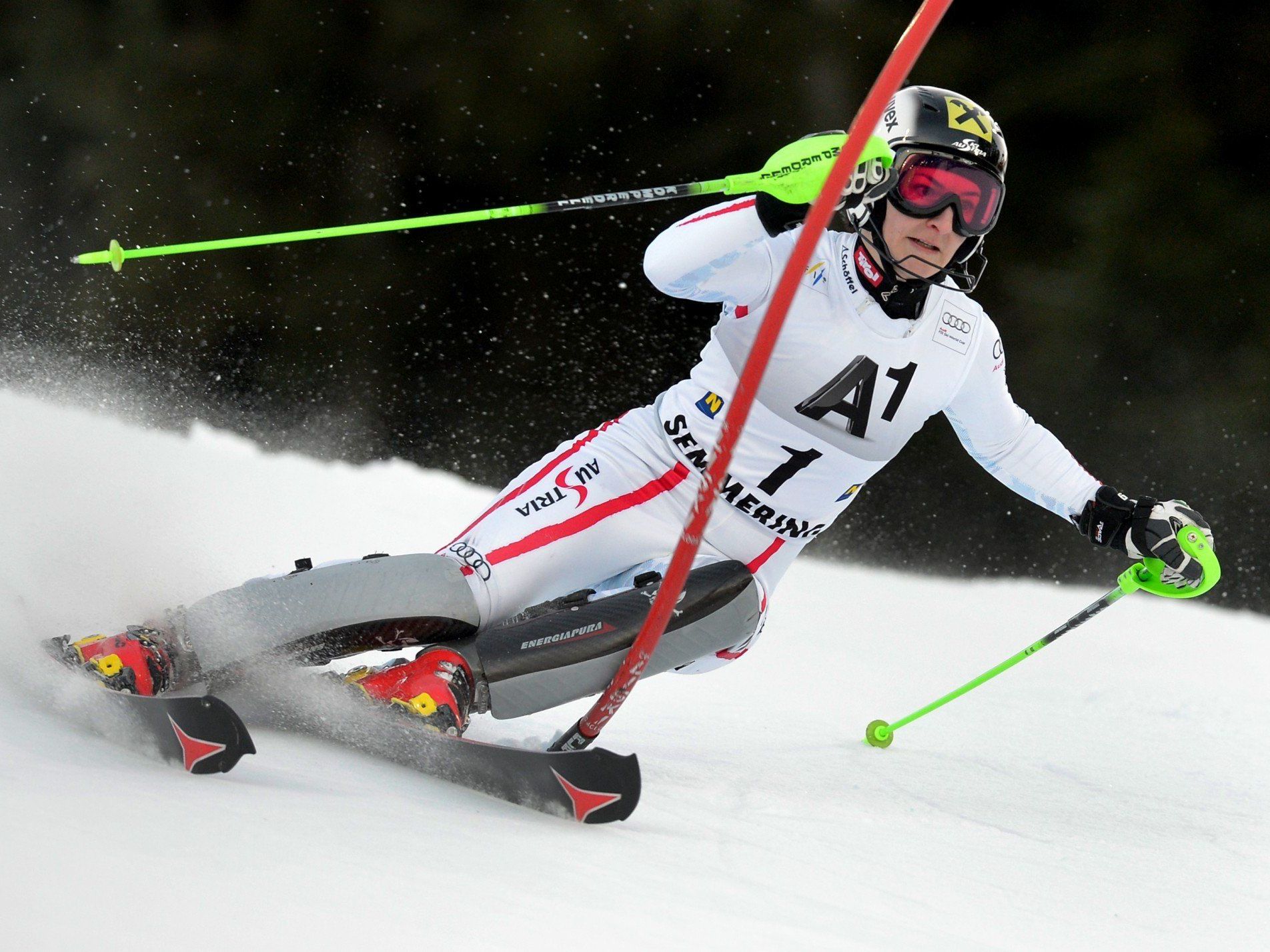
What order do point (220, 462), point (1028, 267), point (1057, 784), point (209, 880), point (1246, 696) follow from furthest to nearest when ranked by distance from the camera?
point (1028, 267) < point (220, 462) < point (1246, 696) < point (1057, 784) < point (209, 880)

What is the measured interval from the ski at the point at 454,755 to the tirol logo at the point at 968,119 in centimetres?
122

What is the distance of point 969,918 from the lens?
5.19 ft

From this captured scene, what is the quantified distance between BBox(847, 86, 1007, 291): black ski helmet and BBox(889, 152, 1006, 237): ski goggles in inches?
0.5

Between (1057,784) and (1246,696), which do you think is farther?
(1246,696)

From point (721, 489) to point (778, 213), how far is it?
52cm

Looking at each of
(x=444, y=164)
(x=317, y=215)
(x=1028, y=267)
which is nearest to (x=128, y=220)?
(x=317, y=215)

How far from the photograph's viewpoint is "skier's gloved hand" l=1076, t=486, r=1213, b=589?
7.45 feet

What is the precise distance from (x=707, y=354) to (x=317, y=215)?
4183mm

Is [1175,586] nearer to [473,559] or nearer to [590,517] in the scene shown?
[590,517]

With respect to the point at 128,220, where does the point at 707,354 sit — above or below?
below

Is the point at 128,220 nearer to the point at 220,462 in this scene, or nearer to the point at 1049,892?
the point at 220,462

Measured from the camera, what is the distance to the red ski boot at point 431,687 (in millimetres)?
1896

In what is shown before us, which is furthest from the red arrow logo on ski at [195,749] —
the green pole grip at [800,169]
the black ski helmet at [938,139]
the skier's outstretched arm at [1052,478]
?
the skier's outstretched arm at [1052,478]

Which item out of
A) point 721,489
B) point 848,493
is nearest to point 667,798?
point 721,489
